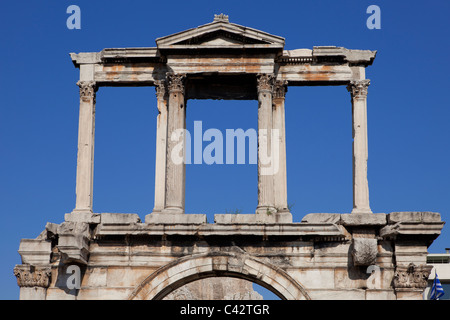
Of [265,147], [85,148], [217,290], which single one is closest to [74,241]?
[85,148]

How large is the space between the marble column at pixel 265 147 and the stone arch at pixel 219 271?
3.80 ft

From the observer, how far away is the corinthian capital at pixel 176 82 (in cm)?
2027

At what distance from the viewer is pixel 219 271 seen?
63.2 ft

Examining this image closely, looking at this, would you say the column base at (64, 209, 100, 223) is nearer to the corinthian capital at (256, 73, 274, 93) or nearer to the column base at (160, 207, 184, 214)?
the column base at (160, 207, 184, 214)

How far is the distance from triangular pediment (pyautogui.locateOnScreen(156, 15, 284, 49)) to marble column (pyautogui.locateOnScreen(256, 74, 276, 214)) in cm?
76

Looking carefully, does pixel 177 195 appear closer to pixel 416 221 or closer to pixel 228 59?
pixel 228 59

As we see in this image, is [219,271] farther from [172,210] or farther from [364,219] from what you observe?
[364,219]

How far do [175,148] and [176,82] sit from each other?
4.94ft

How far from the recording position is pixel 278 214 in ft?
63.6

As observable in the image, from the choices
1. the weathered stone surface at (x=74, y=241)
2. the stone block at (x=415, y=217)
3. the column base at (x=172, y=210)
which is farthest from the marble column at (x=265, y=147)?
the weathered stone surface at (x=74, y=241)

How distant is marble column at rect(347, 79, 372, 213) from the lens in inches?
776

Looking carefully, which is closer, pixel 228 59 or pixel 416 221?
pixel 416 221
